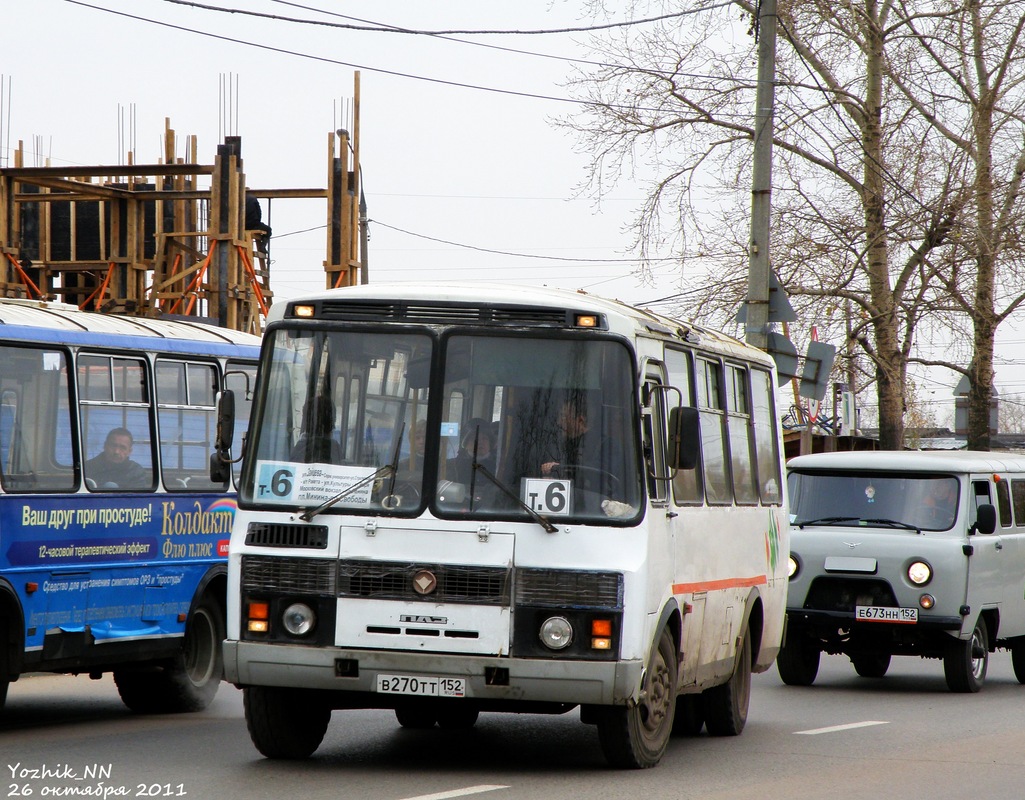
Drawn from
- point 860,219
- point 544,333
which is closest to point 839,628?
point 544,333

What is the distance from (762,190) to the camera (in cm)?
1902

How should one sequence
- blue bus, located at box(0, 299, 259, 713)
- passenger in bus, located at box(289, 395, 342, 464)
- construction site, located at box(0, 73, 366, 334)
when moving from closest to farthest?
passenger in bus, located at box(289, 395, 342, 464)
blue bus, located at box(0, 299, 259, 713)
construction site, located at box(0, 73, 366, 334)

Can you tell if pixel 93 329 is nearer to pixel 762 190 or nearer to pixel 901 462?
pixel 901 462

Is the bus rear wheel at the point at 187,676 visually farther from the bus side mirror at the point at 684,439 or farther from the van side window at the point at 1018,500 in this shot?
the van side window at the point at 1018,500

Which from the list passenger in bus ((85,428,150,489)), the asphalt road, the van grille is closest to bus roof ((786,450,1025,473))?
the van grille

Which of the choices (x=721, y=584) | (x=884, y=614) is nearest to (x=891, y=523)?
(x=884, y=614)

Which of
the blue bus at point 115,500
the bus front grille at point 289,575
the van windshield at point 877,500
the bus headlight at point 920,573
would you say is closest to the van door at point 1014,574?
the van windshield at point 877,500

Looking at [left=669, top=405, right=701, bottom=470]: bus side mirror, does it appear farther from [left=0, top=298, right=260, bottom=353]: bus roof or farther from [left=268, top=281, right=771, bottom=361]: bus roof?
[left=0, top=298, right=260, bottom=353]: bus roof

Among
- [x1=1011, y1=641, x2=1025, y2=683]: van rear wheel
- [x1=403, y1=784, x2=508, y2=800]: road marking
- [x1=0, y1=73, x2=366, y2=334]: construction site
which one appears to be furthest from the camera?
[x1=0, y1=73, x2=366, y2=334]: construction site

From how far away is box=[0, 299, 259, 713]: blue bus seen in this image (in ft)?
34.9

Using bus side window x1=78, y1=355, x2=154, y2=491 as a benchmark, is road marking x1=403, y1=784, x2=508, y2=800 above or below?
below

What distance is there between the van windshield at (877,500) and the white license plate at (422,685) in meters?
8.06

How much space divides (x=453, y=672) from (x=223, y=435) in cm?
201

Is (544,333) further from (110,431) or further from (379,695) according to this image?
(110,431)
